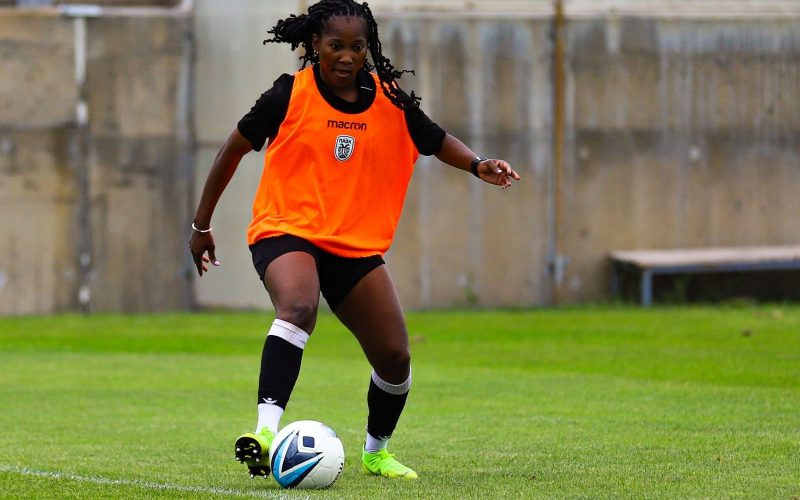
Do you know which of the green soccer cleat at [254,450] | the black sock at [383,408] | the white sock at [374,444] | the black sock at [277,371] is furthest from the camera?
the white sock at [374,444]

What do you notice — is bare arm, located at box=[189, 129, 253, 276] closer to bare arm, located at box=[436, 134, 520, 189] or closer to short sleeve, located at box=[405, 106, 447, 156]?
short sleeve, located at box=[405, 106, 447, 156]

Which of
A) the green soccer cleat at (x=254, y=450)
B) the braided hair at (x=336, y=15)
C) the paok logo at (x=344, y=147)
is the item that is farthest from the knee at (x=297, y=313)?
the braided hair at (x=336, y=15)

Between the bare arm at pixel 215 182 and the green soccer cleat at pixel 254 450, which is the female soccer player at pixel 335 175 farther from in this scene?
the green soccer cleat at pixel 254 450

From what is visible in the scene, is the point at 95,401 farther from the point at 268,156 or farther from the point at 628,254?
the point at 628,254

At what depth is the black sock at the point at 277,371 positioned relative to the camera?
6734 millimetres

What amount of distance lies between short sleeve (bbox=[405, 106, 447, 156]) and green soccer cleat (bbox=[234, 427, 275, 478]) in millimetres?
1581

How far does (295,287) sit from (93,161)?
50.7 ft

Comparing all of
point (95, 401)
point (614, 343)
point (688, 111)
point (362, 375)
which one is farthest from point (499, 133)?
point (95, 401)

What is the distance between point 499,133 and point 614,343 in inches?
254

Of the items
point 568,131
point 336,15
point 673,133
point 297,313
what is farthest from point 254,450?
point 673,133

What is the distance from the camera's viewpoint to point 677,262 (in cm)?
→ 2184

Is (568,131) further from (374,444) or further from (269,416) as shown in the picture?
(269,416)

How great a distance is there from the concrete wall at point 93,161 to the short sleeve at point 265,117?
49.3 feet

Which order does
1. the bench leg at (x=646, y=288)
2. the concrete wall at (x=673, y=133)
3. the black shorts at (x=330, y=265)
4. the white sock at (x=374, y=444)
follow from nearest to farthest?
1. the black shorts at (x=330, y=265)
2. the white sock at (x=374, y=444)
3. the bench leg at (x=646, y=288)
4. the concrete wall at (x=673, y=133)
